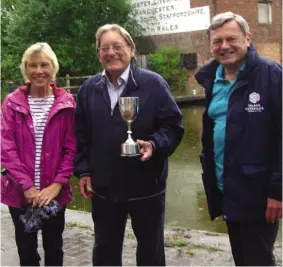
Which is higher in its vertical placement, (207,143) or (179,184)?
(207,143)

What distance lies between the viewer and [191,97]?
25438 mm

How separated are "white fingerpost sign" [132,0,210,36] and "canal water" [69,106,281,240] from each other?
55.8 feet

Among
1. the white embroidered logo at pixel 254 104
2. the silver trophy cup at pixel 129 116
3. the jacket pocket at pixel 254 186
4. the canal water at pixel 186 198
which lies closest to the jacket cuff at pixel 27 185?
the silver trophy cup at pixel 129 116

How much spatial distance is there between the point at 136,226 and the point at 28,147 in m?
0.92

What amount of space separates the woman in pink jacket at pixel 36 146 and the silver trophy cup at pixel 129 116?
55 centimetres

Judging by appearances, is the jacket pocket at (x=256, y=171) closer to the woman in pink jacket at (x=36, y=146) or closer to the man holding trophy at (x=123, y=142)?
the man holding trophy at (x=123, y=142)

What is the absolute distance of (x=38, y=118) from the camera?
3.34 m

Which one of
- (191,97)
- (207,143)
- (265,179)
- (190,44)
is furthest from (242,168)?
(190,44)

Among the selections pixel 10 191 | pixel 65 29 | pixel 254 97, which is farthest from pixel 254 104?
pixel 65 29

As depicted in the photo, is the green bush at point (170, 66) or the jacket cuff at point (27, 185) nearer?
the jacket cuff at point (27, 185)

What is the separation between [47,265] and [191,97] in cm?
2232

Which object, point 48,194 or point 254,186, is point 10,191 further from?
point 254,186

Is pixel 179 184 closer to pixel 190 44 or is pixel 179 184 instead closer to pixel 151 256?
pixel 151 256

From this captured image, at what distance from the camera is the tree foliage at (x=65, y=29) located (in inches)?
1078
